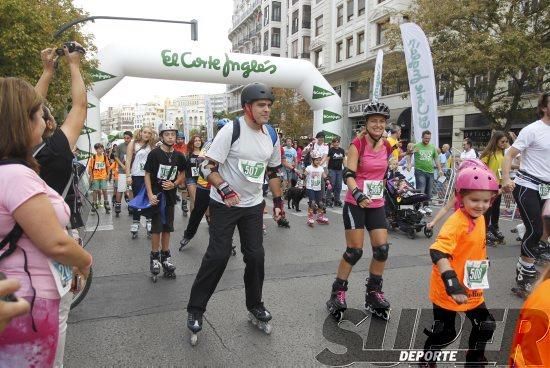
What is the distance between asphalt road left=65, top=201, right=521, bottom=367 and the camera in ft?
10.8

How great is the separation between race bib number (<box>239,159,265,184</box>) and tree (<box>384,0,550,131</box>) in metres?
15.5

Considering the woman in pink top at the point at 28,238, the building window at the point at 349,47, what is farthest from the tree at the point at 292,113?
the woman in pink top at the point at 28,238

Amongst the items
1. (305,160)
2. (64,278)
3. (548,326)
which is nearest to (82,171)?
(64,278)

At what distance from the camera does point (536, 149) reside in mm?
Answer: 4621

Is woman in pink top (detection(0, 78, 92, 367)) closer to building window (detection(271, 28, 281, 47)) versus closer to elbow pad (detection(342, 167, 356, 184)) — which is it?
elbow pad (detection(342, 167, 356, 184))

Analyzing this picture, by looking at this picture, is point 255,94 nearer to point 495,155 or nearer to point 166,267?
point 166,267

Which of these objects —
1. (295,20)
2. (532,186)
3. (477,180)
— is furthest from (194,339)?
(295,20)

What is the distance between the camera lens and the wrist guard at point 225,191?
3461 mm

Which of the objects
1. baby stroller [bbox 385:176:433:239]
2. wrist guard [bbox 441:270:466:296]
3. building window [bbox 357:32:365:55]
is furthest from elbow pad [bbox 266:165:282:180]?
building window [bbox 357:32:365:55]

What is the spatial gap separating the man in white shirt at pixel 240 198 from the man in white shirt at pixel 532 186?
106 inches

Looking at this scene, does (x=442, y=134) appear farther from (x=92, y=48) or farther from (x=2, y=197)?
(x=2, y=197)

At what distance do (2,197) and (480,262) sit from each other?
2516 mm

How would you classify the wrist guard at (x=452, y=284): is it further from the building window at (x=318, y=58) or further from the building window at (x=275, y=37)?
the building window at (x=275, y=37)

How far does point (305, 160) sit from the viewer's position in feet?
45.2
